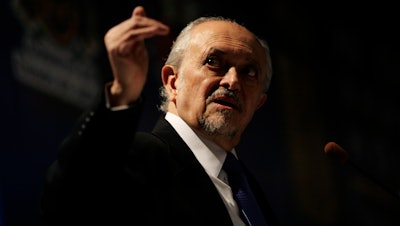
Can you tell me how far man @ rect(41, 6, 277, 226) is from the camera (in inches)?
43.2

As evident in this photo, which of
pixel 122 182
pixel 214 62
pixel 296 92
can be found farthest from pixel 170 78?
pixel 296 92

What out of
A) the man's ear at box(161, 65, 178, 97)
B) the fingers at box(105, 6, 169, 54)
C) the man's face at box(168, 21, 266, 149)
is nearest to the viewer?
the fingers at box(105, 6, 169, 54)

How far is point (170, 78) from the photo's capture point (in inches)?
68.3

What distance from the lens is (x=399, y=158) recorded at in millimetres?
4102

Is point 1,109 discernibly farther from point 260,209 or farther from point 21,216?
point 260,209

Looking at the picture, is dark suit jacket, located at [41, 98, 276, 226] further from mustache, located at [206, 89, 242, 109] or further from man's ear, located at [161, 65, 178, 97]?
man's ear, located at [161, 65, 178, 97]

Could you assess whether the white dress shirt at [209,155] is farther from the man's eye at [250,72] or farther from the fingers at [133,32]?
the fingers at [133,32]

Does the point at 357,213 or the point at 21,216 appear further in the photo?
the point at 357,213

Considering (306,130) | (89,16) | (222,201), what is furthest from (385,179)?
(222,201)

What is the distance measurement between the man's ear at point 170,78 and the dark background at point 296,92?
2.04 feet

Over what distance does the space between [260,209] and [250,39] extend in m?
0.43

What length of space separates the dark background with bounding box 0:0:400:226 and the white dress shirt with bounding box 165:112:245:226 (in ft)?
2.45

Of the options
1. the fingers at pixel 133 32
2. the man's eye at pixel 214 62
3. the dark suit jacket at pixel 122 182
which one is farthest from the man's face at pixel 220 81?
the fingers at pixel 133 32

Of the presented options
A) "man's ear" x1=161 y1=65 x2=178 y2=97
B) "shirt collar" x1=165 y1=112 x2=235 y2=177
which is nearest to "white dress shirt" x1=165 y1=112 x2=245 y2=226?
"shirt collar" x1=165 y1=112 x2=235 y2=177
